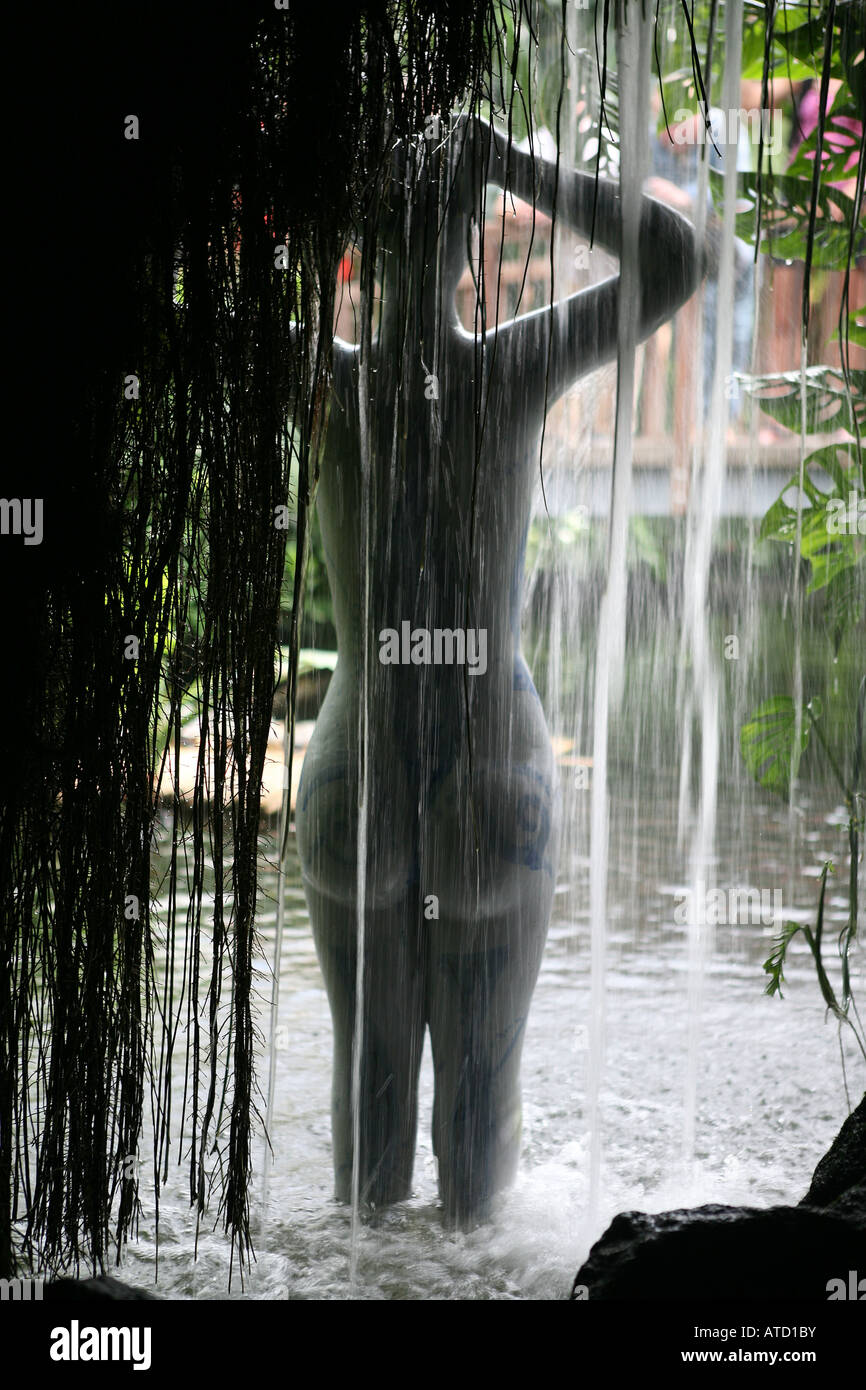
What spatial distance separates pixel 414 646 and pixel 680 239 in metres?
0.77

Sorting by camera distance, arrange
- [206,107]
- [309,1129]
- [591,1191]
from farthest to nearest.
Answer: [309,1129] < [591,1191] < [206,107]

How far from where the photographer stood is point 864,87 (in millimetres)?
2330

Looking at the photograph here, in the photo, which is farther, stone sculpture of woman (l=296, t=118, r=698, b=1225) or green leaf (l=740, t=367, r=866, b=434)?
green leaf (l=740, t=367, r=866, b=434)

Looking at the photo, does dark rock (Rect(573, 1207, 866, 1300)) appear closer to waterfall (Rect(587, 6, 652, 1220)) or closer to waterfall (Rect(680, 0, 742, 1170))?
waterfall (Rect(587, 6, 652, 1220))

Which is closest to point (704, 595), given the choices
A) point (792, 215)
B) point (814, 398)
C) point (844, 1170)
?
point (814, 398)

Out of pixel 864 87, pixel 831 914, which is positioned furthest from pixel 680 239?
pixel 831 914

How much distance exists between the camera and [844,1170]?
1.60 m

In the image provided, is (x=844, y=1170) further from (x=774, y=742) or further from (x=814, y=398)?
(x=814, y=398)

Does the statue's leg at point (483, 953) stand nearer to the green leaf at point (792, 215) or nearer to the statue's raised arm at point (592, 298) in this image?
the statue's raised arm at point (592, 298)

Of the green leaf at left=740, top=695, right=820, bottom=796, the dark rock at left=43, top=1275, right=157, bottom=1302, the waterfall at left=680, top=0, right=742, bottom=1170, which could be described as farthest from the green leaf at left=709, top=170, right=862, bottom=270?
the dark rock at left=43, top=1275, right=157, bottom=1302

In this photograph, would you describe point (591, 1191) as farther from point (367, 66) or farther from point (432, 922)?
point (367, 66)

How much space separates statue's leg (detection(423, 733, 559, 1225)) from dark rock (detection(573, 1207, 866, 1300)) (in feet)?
1.40

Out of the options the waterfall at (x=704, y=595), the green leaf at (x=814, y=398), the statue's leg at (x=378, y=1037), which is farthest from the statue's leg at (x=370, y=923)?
the green leaf at (x=814, y=398)

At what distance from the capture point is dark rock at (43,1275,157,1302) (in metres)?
1.36
